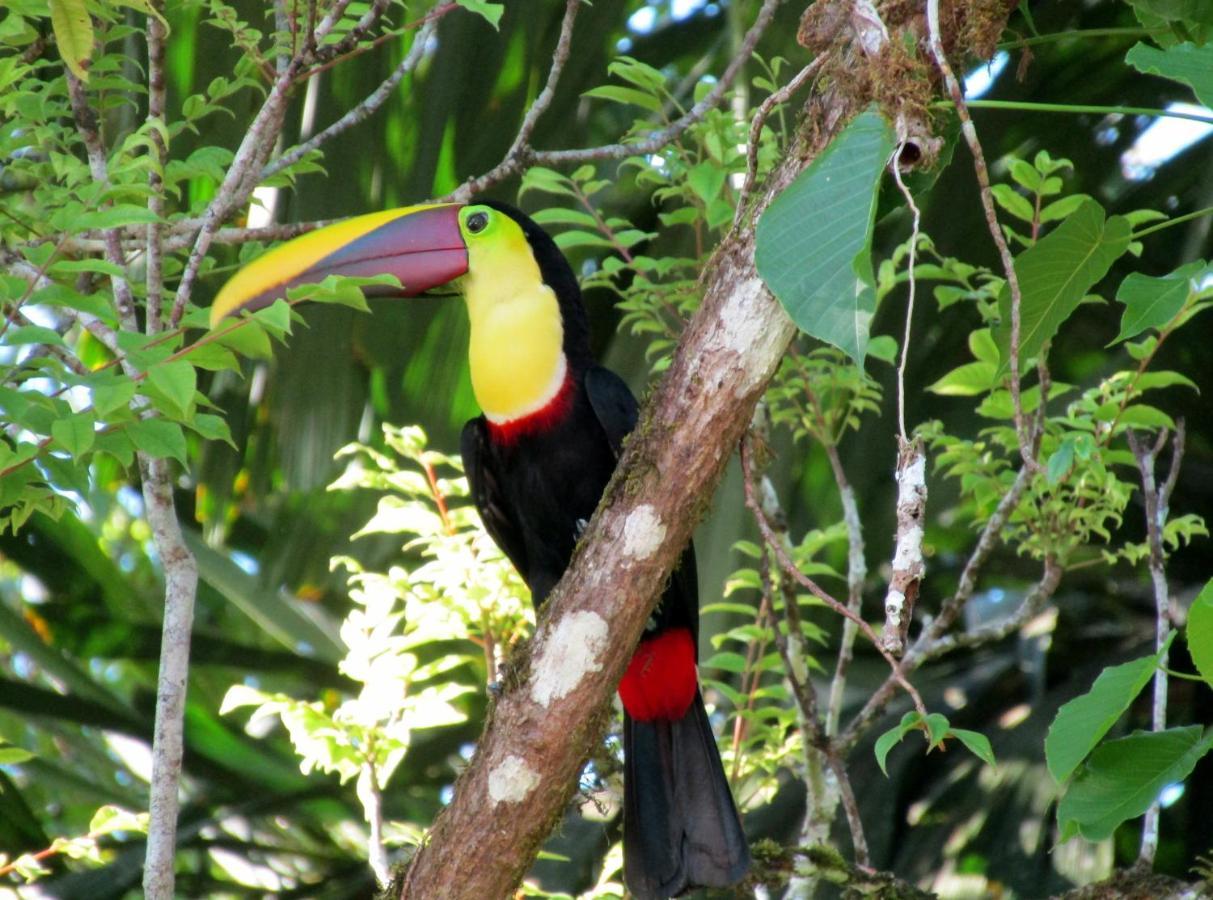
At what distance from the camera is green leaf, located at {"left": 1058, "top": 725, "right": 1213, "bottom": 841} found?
1862 millimetres

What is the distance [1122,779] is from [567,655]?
2.67 feet

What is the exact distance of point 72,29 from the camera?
210 cm

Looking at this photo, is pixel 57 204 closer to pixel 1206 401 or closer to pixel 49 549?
pixel 49 549

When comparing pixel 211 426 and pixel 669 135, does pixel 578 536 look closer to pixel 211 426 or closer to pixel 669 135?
pixel 669 135

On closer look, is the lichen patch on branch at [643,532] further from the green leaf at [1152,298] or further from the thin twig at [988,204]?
the green leaf at [1152,298]

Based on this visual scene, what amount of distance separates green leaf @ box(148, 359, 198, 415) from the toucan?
102cm

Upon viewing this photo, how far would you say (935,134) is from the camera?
6.68 feet

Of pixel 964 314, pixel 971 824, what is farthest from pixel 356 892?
pixel 964 314

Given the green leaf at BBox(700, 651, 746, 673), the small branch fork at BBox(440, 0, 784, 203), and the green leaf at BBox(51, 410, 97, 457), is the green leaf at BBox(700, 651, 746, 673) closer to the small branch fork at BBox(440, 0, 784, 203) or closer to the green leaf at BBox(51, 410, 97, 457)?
the small branch fork at BBox(440, 0, 784, 203)

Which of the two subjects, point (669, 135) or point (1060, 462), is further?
point (669, 135)

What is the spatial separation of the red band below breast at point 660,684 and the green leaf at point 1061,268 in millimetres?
1301

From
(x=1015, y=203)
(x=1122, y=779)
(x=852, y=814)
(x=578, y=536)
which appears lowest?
(x=852, y=814)

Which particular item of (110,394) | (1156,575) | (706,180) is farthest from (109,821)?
(1156,575)

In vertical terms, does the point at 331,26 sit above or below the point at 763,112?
above
